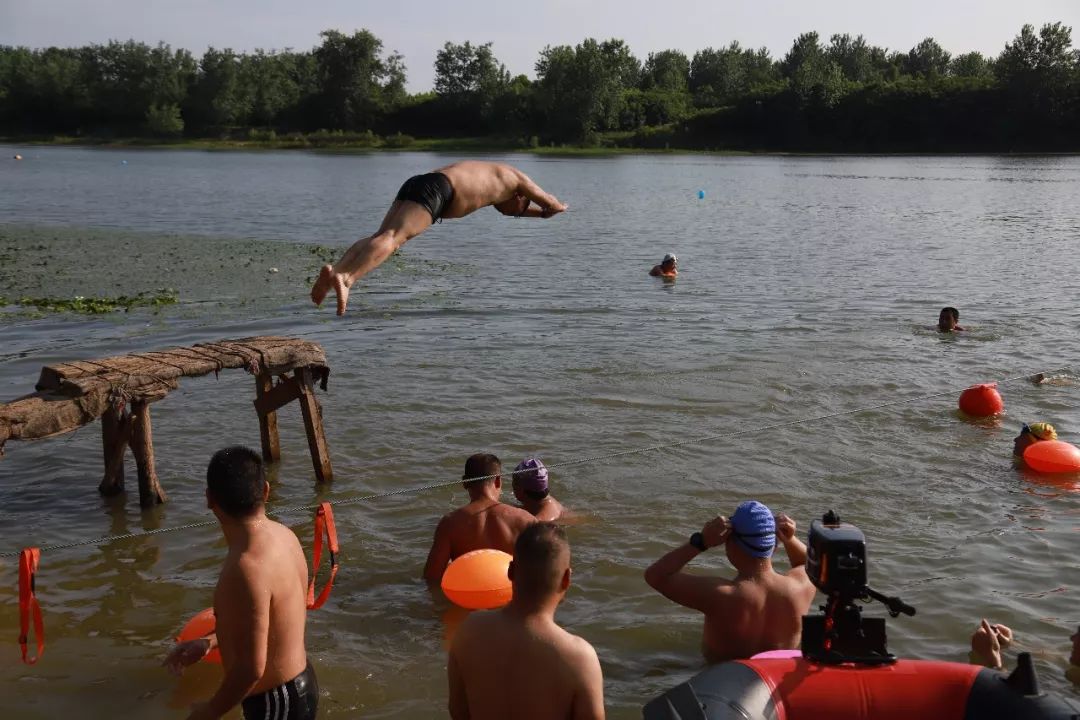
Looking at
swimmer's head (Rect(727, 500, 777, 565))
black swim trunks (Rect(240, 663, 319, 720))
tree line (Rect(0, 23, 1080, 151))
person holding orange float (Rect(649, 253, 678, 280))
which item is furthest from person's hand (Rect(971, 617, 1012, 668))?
tree line (Rect(0, 23, 1080, 151))

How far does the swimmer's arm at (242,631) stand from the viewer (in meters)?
Answer: 4.66

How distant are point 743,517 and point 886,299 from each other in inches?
710

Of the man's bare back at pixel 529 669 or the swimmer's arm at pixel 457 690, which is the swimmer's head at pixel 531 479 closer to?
the swimmer's arm at pixel 457 690

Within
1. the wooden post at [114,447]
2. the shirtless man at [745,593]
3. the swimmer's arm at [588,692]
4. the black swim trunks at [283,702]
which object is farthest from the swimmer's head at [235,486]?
the wooden post at [114,447]

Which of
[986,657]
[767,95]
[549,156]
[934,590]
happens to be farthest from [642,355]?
[767,95]

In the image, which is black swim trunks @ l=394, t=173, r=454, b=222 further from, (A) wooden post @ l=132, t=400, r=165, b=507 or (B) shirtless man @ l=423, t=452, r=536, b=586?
(A) wooden post @ l=132, t=400, r=165, b=507

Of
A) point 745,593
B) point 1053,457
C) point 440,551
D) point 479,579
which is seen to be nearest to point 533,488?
point 440,551

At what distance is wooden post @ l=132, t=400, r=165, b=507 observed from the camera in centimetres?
984

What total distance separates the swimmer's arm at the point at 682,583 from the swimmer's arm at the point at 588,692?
7.10 ft

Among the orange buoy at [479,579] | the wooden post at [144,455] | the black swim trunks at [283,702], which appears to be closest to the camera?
the black swim trunks at [283,702]

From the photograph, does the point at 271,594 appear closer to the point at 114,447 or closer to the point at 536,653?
the point at 536,653

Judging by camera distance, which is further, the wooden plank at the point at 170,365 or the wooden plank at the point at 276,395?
the wooden plank at the point at 276,395

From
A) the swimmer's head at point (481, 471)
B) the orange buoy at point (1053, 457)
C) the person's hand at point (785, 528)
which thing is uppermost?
the person's hand at point (785, 528)

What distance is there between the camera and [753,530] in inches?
245
